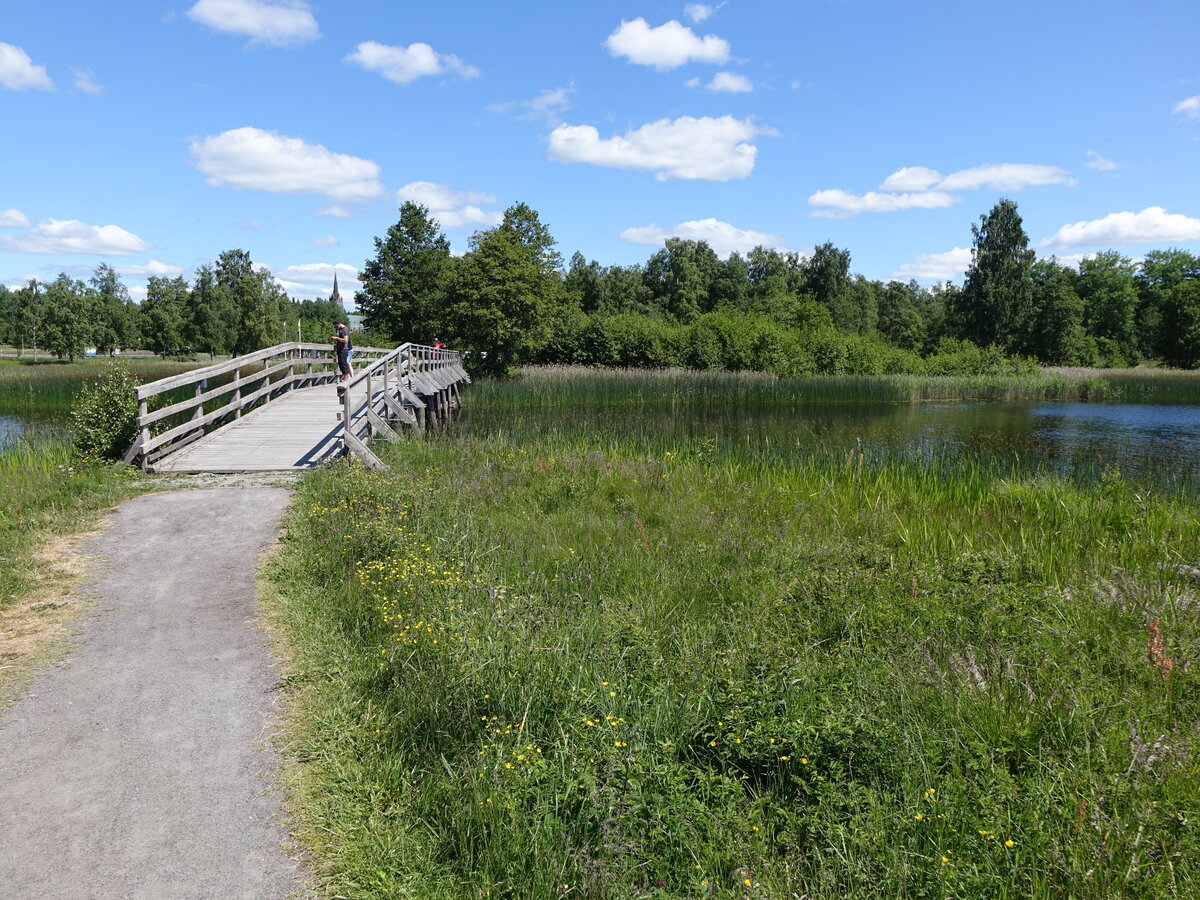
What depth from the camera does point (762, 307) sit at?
66.6 meters

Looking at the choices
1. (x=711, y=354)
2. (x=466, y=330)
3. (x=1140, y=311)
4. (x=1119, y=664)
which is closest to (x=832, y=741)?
(x=1119, y=664)

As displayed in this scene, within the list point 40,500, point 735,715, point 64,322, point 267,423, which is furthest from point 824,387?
point 64,322

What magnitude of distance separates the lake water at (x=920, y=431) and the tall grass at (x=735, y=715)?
6913mm

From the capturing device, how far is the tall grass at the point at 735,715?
3086 millimetres

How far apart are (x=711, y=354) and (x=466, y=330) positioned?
16.6m

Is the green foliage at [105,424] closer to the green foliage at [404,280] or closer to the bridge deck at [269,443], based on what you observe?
the bridge deck at [269,443]

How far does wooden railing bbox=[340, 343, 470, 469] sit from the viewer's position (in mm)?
12562

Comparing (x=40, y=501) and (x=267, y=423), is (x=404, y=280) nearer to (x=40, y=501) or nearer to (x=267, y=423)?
(x=267, y=423)

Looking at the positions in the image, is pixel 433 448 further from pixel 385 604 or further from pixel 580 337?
pixel 580 337

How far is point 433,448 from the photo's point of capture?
47.1ft

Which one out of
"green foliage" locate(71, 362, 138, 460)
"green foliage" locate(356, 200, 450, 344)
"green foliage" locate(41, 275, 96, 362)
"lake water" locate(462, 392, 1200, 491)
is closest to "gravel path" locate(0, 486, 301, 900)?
"green foliage" locate(71, 362, 138, 460)

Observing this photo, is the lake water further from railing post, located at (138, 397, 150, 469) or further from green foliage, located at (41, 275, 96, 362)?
green foliage, located at (41, 275, 96, 362)

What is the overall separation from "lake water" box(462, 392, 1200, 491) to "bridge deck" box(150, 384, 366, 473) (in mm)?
4564

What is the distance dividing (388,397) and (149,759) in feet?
43.8
